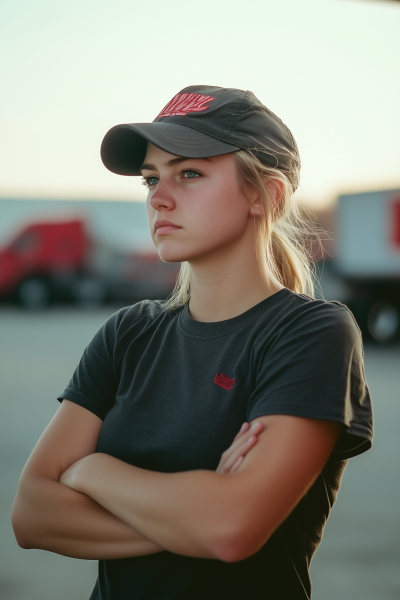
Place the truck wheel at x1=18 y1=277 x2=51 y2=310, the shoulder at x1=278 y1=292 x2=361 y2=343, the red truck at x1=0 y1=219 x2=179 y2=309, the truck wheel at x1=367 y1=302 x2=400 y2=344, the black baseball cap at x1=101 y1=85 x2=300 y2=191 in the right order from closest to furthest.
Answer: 1. the shoulder at x1=278 y1=292 x2=361 y2=343
2. the black baseball cap at x1=101 y1=85 x2=300 y2=191
3. the truck wheel at x1=367 y1=302 x2=400 y2=344
4. the red truck at x1=0 y1=219 x2=179 y2=309
5. the truck wheel at x1=18 y1=277 x2=51 y2=310

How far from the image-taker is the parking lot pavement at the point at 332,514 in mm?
3033

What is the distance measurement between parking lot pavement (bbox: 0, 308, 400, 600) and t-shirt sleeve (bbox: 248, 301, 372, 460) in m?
1.97

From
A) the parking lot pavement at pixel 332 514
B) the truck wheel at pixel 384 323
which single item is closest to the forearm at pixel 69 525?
the parking lot pavement at pixel 332 514

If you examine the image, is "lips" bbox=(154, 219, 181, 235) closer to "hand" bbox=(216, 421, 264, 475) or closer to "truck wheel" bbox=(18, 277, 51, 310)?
"hand" bbox=(216, 421, 264, 475)

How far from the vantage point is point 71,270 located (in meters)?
15.8

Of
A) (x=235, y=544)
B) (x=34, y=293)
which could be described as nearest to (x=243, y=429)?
(x=235, y=544)

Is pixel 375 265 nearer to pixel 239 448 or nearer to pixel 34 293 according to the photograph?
pixel 34 293

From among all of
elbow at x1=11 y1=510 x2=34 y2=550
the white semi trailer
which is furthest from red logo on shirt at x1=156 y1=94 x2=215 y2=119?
the white semi trailer

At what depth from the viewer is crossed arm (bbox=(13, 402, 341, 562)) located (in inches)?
50.4

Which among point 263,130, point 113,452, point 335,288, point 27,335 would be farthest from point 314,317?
point 27,335

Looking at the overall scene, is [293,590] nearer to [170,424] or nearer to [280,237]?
[170,424]

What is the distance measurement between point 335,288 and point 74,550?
9548mm

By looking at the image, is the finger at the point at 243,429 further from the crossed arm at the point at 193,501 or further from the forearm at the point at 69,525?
the forearm at the point at 69,525

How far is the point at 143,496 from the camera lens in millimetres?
1377
